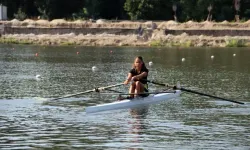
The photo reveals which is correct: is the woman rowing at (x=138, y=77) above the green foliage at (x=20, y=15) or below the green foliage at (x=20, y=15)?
below

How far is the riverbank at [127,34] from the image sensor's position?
68625 mm

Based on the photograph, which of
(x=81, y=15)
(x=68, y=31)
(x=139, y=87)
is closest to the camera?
(x=139, y=87)

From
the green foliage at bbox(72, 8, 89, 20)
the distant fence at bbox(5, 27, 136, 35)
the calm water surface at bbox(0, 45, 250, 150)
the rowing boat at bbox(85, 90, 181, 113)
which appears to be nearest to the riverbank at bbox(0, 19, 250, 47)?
the distant fence at bbox(5, 27, 136, 35)

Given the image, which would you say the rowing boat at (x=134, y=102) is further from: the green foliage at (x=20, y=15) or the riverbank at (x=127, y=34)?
the green foliage at (x=20, y=15)

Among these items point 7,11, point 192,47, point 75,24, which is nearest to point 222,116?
point 192,47

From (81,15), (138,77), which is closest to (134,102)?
(138,77)

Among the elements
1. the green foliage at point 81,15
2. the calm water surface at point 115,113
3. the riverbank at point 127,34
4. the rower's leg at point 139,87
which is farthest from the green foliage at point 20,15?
the rower's leg at point 139,87

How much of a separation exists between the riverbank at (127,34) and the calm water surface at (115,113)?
22.9 m

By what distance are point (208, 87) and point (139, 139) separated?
12.9 m

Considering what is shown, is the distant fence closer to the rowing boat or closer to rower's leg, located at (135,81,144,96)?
the rowing boat

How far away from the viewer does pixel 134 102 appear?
1030 inches

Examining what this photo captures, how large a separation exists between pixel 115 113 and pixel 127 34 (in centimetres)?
4887

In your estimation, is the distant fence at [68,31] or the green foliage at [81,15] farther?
the green foliage at [81,15]

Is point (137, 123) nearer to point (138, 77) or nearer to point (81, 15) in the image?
point (138, 77)
